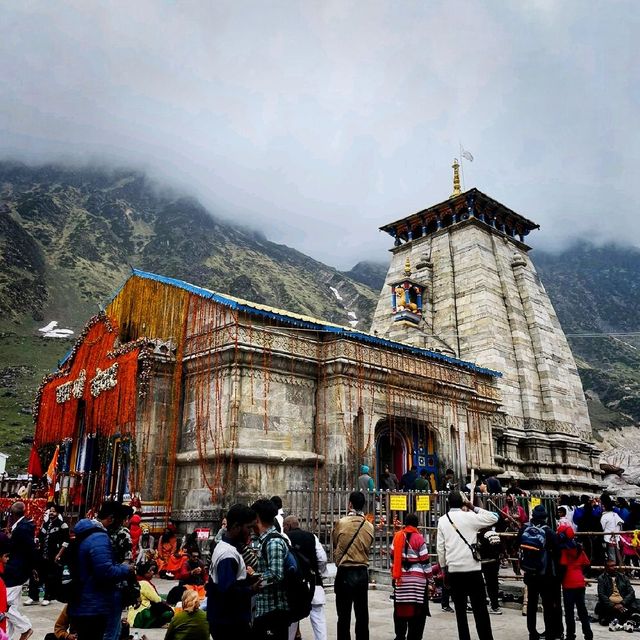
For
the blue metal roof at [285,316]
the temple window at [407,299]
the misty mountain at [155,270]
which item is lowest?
the blue metal roof at [285,316]

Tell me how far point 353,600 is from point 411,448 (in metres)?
12.3

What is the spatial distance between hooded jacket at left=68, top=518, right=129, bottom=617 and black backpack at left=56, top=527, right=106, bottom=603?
0.07 feet

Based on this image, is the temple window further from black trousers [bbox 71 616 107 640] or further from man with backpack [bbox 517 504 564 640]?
black trousers [bbox 71 616 107 640]

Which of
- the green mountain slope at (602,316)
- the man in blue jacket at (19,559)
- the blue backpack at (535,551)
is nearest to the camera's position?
the blue backpack at (535,551)

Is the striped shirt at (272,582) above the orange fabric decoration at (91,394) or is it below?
below

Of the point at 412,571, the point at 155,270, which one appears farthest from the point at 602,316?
the point at 412,571

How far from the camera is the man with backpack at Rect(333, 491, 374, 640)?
6.79 metres

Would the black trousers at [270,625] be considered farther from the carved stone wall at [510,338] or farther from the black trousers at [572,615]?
the carved stone wall at [510,338]

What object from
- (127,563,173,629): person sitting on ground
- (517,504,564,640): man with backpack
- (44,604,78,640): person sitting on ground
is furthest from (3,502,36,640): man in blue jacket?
(517,504,564,640): man with backpack

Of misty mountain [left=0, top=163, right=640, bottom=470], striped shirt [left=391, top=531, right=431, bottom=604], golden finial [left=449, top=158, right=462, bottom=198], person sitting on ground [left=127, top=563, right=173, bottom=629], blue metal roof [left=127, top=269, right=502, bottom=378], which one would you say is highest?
misty mountain [left=0, top=163, right=640, bottom=470]

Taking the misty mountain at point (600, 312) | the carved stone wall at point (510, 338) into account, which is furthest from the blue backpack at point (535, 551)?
the misty mountain at point (600, 312)

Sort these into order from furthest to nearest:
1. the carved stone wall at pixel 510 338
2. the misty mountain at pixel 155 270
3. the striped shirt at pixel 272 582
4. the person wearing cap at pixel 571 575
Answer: the misty mountain at pixel 155 270, the carved stone wall at pixel 510 338, the person wearing cap at pixel 571 575, the striped shirt at pixel 272 582

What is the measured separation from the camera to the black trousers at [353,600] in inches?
266

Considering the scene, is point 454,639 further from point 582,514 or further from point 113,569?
point 582,514
